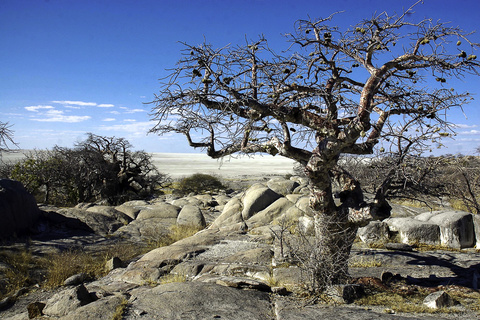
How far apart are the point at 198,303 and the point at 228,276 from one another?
5.45ft

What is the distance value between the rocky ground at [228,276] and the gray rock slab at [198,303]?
0.02 metres

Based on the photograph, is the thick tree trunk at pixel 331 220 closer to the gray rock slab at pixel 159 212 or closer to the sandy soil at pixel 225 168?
the gray rock slab at pixel 159 212

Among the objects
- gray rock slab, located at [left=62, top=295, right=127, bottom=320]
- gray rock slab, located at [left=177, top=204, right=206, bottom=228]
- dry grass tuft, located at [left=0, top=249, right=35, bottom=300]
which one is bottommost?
dry grass tuft, located at [left=0, top=249, right=35, bottom=300]

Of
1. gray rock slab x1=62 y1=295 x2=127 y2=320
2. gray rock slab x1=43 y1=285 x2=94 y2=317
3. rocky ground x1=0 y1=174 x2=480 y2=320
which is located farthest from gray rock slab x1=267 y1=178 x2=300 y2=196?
gray rock slab x1=62 y1=295 x2=127 y2=320

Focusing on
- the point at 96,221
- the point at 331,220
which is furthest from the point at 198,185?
the point at 331,220

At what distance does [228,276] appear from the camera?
7.31m

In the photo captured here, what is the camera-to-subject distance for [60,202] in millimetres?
20828

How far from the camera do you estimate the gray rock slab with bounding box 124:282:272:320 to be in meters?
5.39

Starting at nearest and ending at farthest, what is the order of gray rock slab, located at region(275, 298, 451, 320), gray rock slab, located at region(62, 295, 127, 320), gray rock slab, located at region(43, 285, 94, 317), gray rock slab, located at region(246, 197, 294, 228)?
gray rock slab, located at region(275, 298, 451, 320) < gray rock slab, located at region(62, 295, 127, 320) < gray rock slab, located at region(43, 285, 94, 317) < gray rock slab, located at region(246, 197, 294, 228)

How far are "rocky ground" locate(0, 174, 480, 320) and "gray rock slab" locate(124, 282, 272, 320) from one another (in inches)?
0.6

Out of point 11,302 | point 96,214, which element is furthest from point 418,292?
point 96,214

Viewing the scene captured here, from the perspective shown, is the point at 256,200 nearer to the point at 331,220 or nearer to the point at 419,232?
the point at 419,232

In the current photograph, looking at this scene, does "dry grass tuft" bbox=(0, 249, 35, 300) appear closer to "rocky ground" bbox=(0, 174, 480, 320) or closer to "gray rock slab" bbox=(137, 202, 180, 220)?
"rocky ground" bbox=(0, 174, 480, 320)

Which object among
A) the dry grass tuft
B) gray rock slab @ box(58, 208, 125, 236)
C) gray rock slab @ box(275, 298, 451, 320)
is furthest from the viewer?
gray rock slab @ box(58, 208, 125, 236)
